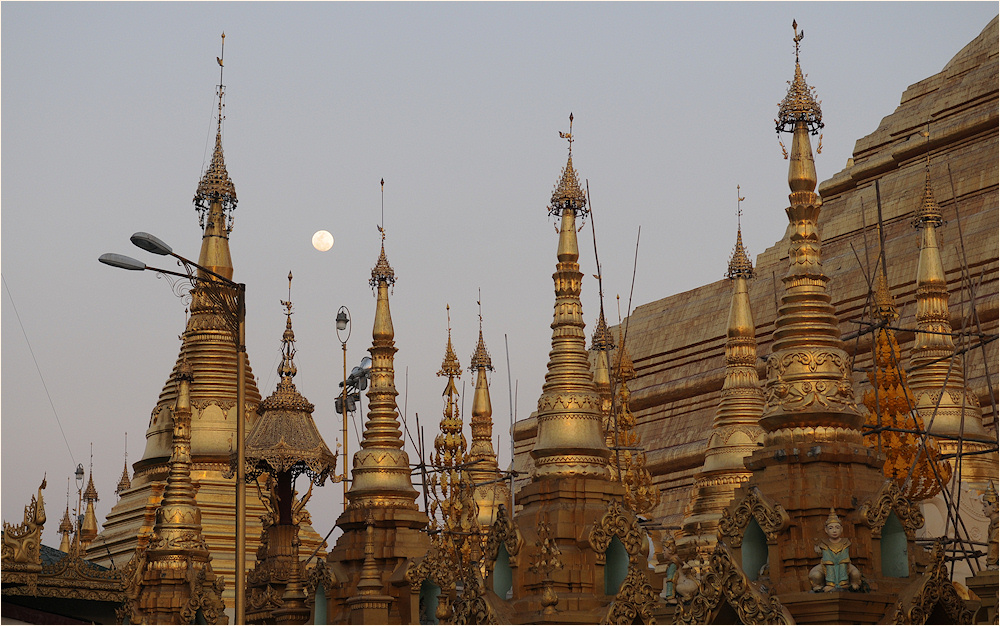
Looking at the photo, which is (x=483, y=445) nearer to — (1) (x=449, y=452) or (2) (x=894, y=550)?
(1) (x=449, y=452)

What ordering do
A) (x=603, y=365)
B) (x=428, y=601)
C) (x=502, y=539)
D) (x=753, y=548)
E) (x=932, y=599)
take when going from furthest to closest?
(x=603, y=365) → (x=428, y=601) → (x=502, y=539) → (x=753, y=548) → (x=932, y=599)

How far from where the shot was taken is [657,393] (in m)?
50.2

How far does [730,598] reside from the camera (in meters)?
18.6

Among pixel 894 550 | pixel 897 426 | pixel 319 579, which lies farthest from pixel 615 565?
pixel 319 579

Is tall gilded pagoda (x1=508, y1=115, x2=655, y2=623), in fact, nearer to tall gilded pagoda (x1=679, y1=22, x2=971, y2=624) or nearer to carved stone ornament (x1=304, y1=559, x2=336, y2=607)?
tall gilded pagoda (x1=679, y1=22, x2=971, y2=624)

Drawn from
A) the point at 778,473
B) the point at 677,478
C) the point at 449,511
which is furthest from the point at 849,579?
the point at 677,478

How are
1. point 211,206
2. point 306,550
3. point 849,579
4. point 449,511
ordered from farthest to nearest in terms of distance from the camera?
point 211,206 → point 306,550 → point 449,511 → point 849,579

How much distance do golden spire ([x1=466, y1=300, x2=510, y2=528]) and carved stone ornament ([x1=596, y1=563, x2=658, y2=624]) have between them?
54.9 ft

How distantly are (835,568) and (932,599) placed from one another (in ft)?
4.16

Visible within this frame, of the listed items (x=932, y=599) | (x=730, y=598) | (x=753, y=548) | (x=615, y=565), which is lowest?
(x=932, y=599)

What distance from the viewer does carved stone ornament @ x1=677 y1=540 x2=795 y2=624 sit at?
1819 centimetres

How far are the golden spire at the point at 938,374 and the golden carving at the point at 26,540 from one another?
20.1m

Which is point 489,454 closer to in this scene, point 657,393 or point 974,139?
point 657,393

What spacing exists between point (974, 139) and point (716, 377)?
35.9 ft
